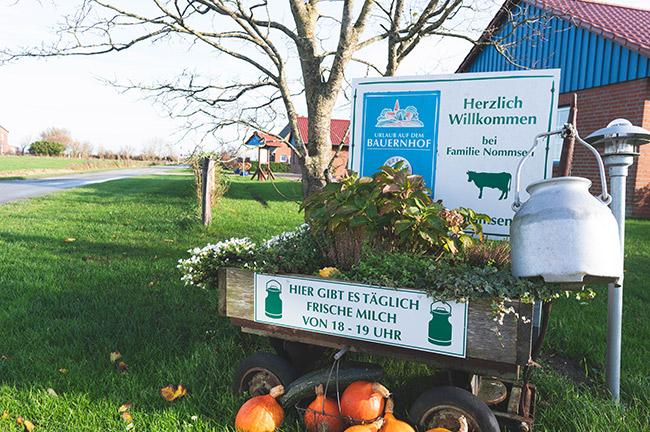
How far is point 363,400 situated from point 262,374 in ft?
2.09

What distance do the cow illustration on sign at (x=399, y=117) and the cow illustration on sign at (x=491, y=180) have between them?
18.6 inches

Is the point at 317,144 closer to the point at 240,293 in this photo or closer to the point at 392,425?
the point at 240,293

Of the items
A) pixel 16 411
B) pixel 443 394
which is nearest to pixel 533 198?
pixel 443 394

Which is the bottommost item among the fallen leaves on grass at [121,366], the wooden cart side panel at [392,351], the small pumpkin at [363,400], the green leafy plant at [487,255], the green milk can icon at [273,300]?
the fallen leaves on grass at [121,366]

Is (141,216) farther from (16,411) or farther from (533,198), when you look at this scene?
(533,198)

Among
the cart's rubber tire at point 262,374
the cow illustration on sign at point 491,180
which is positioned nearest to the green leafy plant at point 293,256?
the cart's rubber tire at point 262,374

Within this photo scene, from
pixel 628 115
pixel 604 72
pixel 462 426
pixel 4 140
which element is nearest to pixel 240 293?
pixel 462 426

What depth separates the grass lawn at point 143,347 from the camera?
2.67 meters

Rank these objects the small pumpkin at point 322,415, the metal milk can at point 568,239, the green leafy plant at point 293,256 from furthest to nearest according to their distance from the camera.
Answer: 1. the green leafy plant at point 293,256
2. the small pumpkin at point 322,415
3. the metal milk can at point 568,239

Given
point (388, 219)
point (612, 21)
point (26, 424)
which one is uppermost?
point (612, 21)

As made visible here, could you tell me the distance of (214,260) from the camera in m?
2.97

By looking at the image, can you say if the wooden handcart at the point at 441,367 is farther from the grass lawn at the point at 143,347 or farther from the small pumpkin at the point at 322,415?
the grass lawn at the point at 143,347

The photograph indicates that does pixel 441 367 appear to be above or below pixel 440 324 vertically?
below

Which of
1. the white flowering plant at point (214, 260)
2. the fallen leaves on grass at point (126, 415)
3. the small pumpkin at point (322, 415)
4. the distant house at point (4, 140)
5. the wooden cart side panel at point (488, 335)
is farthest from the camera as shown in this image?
the distant house at point (4, 140)
